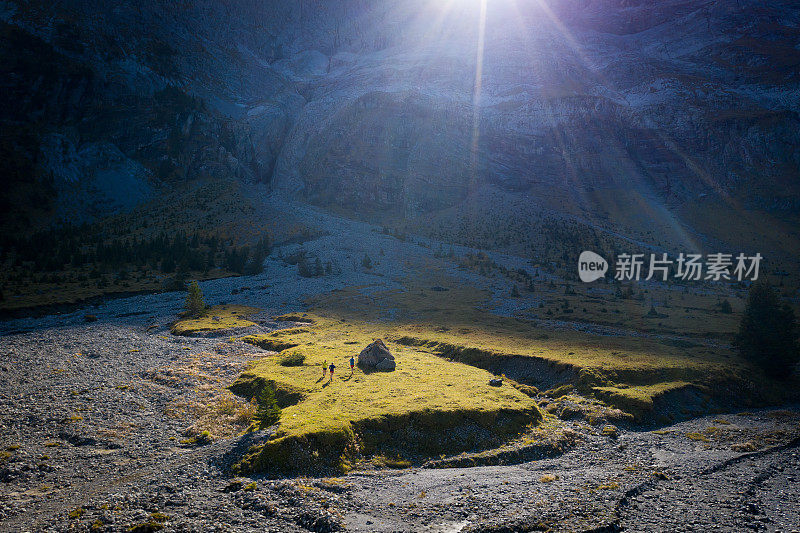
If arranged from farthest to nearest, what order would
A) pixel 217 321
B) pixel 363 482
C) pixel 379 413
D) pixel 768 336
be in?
pixel 217 321
pixel 768 336
pixel 379 413
pixel 363 482

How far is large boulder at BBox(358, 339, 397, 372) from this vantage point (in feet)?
139

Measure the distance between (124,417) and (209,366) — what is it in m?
13.1

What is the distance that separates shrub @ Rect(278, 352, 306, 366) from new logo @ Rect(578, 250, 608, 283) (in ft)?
297

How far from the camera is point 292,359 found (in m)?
44.9

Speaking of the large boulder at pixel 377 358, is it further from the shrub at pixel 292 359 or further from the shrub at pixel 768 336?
the shrub at pixel 768 336

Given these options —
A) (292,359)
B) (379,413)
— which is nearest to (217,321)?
(292,359)

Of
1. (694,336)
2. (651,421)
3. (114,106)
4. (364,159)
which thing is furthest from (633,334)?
(114,106)

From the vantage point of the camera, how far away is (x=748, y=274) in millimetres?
123250

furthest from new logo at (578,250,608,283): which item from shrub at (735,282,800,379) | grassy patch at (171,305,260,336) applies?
grassy patch at (171,305,260,336)

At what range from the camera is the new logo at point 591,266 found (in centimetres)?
11462

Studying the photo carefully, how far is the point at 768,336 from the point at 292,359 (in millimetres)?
52181

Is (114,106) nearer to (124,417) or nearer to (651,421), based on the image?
(124,417)

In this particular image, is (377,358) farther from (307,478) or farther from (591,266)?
(591,266)

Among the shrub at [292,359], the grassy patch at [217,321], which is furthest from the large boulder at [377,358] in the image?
the grassy patch at [217,321]
